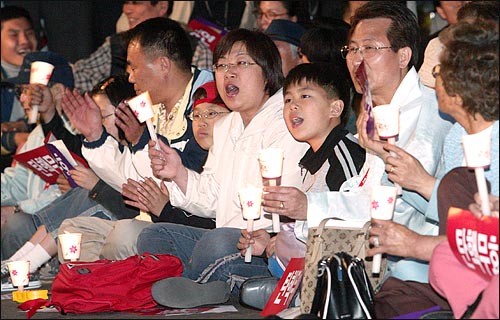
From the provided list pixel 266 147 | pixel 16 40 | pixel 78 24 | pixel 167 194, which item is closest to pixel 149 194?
pixel 167 194

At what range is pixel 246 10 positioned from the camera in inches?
313

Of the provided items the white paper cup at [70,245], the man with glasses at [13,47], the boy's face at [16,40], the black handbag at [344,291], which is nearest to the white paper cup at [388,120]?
the black handbag at [344,291]

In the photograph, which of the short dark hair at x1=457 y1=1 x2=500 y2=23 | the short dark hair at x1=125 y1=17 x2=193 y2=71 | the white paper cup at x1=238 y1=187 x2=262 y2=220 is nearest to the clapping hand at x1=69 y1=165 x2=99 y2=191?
the short dark hair at x1=125 y1=17 x2=193 y2=71

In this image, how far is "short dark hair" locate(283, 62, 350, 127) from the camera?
16.6 ft

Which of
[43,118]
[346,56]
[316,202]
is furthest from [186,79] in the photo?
[316,202]

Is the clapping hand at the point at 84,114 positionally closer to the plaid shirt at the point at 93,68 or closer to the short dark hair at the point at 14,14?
the plaid shirt at the point at 93,68

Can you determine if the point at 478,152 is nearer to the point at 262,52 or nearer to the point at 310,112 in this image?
the point at 310,112

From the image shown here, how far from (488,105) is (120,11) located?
563 cm

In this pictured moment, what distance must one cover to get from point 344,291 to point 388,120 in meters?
0.72

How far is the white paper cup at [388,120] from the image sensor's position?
159 inches

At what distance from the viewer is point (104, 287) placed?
4.89m

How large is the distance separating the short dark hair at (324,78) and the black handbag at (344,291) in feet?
4.33

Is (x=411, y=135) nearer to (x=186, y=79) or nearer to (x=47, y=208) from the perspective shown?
(x=186, y=79)

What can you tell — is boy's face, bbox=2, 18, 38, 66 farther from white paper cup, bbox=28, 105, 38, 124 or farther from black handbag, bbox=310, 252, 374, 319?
black handbag, bbox=310, 252, 374, 319
